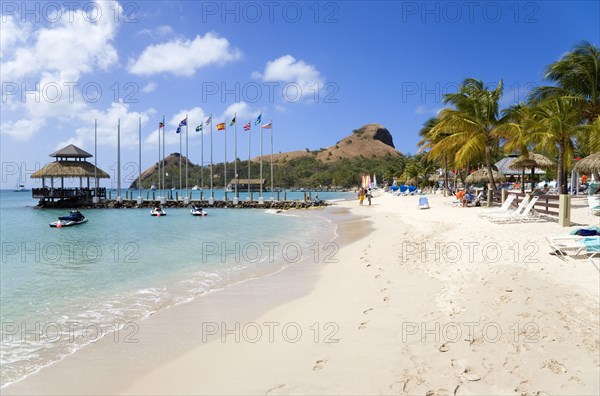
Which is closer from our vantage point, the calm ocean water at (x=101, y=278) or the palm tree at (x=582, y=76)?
the calm ocean water at (x=101, y=278)

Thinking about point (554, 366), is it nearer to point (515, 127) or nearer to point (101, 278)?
point (101, 278)

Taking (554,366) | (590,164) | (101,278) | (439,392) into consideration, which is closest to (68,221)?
(101,278)

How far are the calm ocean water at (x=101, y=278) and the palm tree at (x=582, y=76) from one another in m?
17.3

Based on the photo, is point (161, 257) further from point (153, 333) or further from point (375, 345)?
point (375, 345)

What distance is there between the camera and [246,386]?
426 cm

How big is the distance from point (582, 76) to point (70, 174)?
169 feet

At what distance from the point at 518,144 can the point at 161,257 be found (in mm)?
20205

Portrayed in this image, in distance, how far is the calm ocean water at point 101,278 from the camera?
6371 millimetres

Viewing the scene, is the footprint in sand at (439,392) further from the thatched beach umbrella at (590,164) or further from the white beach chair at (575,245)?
the thatched beach umbrella at (590,164)

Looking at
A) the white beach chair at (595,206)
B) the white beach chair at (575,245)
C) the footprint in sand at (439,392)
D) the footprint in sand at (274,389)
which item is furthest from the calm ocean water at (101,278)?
the white beach chair at (595,206)

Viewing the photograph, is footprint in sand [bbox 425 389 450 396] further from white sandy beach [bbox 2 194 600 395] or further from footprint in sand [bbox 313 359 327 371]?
footprint in sand [bbox 313 359 327 371]

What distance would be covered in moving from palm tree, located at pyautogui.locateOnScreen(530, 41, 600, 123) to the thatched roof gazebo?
161ft

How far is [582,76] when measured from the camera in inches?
920

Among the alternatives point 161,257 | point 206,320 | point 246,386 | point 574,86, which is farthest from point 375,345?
point 574,86
